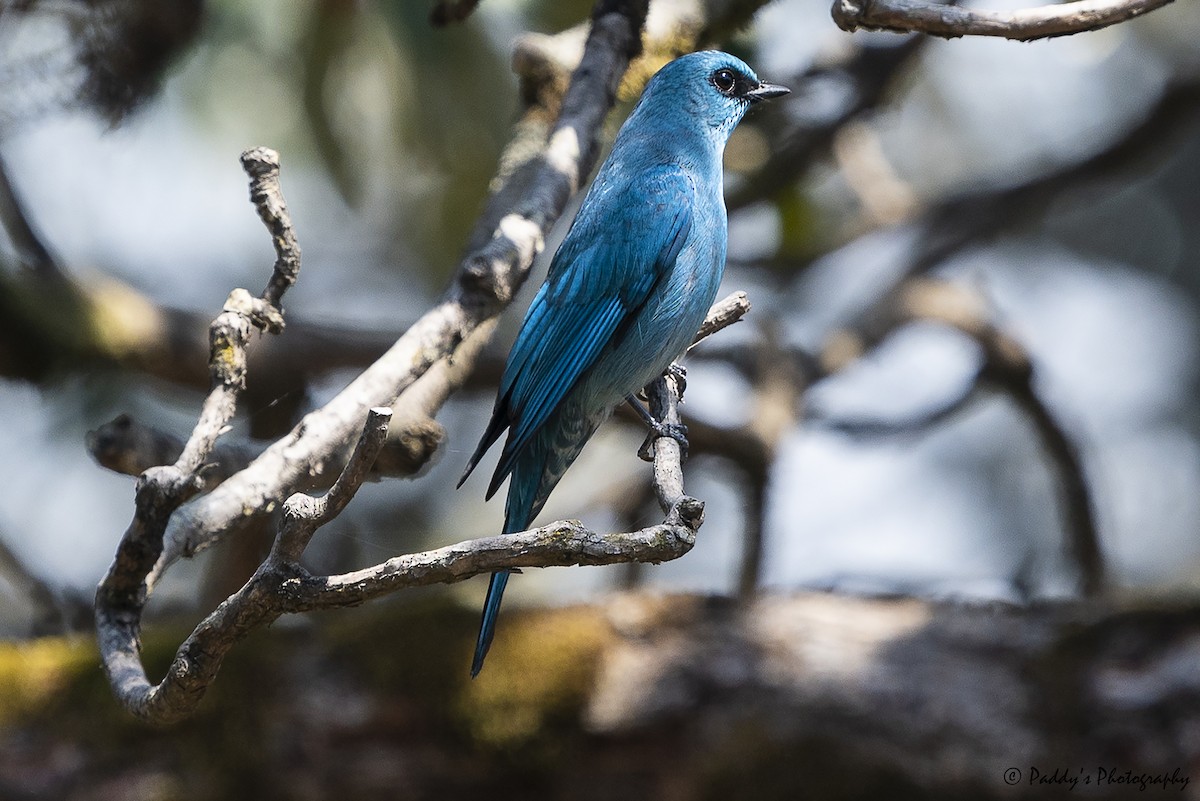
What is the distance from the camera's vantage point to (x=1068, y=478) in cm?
509

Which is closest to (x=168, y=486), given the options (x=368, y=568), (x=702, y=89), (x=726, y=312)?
(x=368, y=568)

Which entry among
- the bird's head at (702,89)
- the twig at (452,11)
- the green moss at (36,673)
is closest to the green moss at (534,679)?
the green moss at (36,673)

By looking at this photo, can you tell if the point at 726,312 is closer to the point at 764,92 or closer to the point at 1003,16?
the point at 1003,16

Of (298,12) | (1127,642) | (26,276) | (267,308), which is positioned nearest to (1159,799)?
(1127,642)

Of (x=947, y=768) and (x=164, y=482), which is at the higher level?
(x=164, y=482)

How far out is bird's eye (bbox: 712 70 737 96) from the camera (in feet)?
12.7

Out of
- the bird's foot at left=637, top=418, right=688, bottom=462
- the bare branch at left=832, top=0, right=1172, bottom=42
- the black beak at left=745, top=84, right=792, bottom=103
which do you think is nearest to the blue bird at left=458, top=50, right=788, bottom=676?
the bird's foot at left=637, top=418, right=688, bottom=462

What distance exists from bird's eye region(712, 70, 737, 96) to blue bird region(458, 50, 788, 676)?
0.74 feet

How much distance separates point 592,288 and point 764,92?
3.27ft

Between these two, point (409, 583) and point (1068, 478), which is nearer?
point (409, 583)

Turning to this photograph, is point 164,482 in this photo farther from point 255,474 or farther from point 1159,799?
point 1159,799

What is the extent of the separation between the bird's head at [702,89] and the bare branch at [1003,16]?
4.23ft

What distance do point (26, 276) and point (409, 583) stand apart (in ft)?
9.37

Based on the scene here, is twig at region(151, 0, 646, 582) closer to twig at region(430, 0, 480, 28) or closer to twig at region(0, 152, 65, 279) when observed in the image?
twig at region(430, 0, 480, 28)
